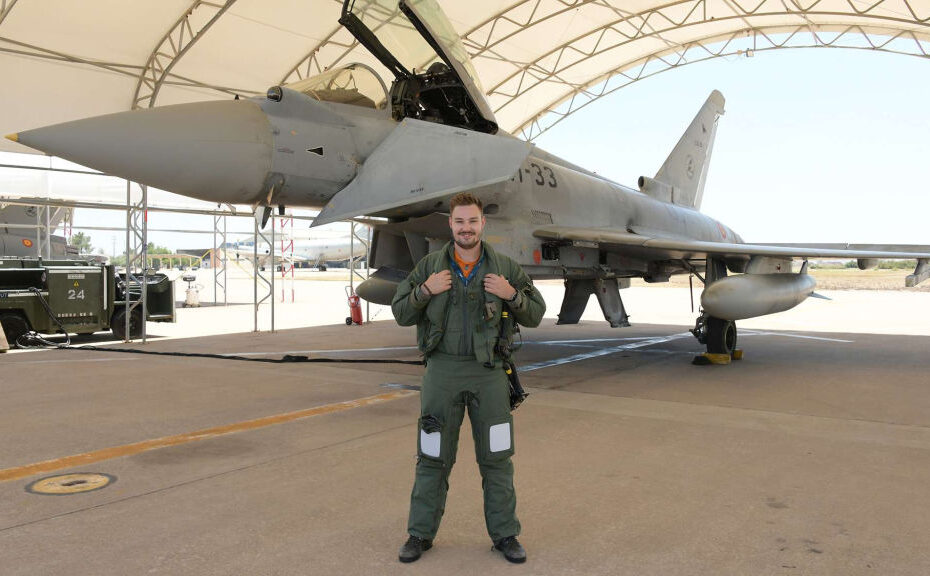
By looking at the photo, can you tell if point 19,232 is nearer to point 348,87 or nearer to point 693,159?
point 348,87

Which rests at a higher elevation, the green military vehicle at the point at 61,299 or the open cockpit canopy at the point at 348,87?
the open cockpit canopy at the point at 348,87

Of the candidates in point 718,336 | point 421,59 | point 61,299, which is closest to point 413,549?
point 421,59

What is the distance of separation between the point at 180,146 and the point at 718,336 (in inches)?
275

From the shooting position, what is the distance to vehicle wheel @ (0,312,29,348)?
10625mm

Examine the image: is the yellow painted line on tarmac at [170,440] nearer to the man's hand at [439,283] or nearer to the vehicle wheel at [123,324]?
the man's hand at [439,283]

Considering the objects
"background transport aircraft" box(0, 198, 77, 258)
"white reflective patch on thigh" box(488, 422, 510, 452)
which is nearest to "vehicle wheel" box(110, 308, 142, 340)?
"background transport aircraft" box(0, 198, 77, 258)

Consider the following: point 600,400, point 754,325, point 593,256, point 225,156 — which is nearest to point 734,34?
point 754,325

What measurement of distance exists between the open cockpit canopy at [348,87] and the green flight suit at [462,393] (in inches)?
164

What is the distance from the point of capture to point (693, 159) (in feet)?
43.8

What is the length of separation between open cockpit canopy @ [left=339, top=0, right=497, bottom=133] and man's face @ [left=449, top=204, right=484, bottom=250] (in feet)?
13.4

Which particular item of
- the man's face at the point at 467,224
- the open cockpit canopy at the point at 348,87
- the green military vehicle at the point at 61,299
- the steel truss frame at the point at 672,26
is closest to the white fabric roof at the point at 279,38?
the steel truss frame at the point at 672,26

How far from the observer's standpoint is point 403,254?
8.70m

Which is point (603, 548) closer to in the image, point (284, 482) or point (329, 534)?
point (329, 534)

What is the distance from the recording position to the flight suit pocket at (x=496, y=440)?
2.73m
